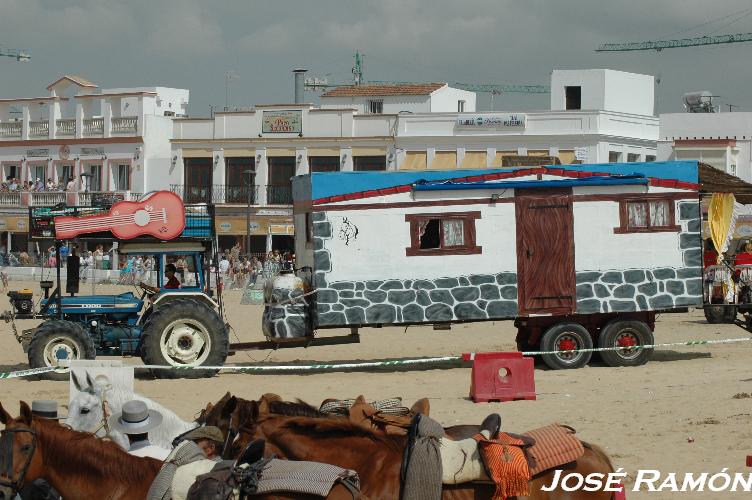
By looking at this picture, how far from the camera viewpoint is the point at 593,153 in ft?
162

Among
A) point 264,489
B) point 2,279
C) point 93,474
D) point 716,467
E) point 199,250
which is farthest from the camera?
point 2,279

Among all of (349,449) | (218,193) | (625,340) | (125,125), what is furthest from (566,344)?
(125,125)

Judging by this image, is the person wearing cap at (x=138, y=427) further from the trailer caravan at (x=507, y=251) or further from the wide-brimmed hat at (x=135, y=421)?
the trailer caravan at (x=507, y=251)

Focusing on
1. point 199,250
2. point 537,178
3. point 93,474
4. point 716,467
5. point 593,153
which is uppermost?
point 593,153

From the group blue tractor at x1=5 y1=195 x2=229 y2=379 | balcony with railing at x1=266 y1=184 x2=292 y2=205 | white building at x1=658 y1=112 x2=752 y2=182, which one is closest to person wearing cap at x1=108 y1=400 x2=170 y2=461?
blue tractor at x1=5 y1=195 x2=229 y2=379

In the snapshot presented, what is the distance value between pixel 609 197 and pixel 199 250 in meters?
6.49

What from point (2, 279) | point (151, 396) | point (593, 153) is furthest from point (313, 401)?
point (593, 153)

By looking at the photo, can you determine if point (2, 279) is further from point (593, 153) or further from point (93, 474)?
point (93, 474)

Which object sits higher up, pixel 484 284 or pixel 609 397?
pixel 484 284

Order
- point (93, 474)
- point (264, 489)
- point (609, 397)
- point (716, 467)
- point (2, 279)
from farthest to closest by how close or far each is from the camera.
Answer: point (2, 279), point (609, 397), point (716, 467), point (93, 474), point (264, 489)

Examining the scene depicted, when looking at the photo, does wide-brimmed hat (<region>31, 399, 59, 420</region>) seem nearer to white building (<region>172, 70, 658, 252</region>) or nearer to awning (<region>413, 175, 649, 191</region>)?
awning (<region>413, 175, 649, 191</region>)

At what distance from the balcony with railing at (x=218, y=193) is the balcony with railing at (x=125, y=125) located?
12.2 feet

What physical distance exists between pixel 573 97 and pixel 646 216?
3805 cm

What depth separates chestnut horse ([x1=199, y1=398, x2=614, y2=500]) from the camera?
19.4 feet
